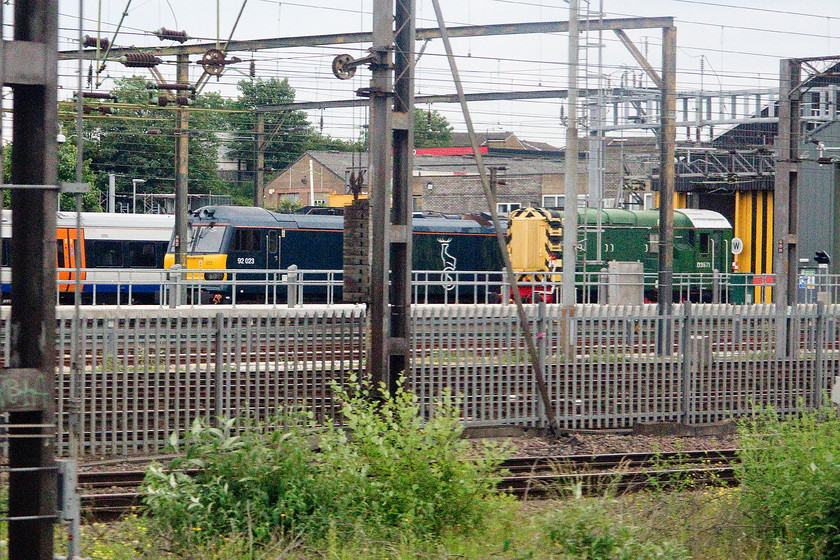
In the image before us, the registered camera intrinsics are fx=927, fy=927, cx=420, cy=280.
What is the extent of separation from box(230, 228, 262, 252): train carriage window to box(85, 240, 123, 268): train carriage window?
14.1ft

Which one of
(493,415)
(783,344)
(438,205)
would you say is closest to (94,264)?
(493,415)

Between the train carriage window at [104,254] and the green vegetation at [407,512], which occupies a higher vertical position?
the train carriage window at [104,254]

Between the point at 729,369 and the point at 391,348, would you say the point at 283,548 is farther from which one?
the point at 729,369

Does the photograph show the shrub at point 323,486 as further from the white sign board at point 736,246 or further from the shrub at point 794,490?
the white sign board at point 736,246

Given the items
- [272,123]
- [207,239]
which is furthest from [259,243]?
[272,123]

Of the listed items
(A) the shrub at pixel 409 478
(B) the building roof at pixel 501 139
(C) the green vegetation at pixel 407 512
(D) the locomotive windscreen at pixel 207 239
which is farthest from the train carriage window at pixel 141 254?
(B) the building roof at pixel 501 139

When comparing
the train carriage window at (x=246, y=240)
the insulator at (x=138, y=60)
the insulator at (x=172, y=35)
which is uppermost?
the insulator at (x=172, y=35)

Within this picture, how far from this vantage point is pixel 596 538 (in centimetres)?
718

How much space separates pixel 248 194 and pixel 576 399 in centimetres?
5829

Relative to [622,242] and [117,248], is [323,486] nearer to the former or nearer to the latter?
[117,248]

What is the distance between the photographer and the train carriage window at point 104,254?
28.6 m

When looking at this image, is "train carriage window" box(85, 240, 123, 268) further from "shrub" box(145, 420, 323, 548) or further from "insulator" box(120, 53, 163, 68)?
"shrub" box(145, 420, 323, 548)

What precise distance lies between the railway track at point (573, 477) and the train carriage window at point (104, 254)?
1950 cm

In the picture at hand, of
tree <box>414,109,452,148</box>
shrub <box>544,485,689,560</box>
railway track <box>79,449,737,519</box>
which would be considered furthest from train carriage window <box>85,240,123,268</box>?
tree <box>414,109,452,148</box>
